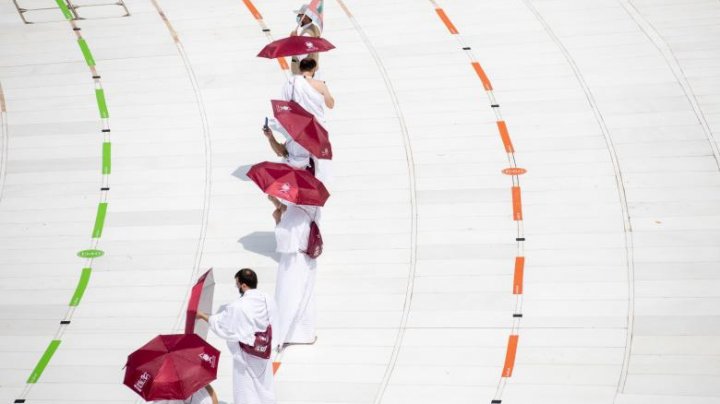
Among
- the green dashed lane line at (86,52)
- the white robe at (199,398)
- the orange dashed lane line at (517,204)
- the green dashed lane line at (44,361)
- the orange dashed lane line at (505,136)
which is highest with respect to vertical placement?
the green dashed lane line at (86,52)

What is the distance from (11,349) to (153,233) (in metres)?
2.63

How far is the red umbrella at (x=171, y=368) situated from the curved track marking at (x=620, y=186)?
4256mm

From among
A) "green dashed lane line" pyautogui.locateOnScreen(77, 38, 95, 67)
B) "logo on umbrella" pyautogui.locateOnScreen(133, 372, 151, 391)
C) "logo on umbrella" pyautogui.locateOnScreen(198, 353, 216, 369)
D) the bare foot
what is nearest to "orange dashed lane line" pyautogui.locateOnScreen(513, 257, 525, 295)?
the bare foot

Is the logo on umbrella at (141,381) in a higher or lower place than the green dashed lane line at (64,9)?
lower

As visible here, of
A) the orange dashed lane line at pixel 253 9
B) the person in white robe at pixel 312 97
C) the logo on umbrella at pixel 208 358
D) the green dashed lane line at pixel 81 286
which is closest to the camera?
the logo on umbrella at pixel 208 358

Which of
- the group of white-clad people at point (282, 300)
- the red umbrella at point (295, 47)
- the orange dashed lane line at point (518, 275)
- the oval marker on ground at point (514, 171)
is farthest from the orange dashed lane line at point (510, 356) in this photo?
the red umbrella at point (295, 47)

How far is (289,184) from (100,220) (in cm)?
403

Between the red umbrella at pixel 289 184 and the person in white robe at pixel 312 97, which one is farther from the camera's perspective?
the person in white robe at pixel 312 97

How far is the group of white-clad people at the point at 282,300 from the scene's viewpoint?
437 inches

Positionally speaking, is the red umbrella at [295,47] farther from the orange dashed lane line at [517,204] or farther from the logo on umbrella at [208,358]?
the logo on umbrella at [208,358]

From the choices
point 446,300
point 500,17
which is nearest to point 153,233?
point 446,300

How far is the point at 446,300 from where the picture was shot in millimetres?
13711

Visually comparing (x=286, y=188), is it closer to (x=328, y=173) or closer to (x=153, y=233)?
(x=328, y=173)

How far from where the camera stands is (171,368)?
996 centimetres
